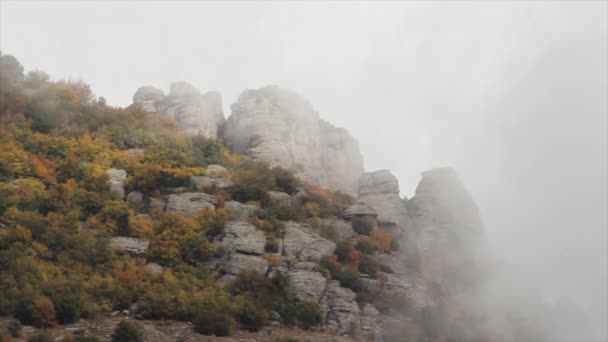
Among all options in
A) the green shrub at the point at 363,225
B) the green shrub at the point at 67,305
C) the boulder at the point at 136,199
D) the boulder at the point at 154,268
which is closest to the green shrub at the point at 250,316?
the boulder at the point at 154,268

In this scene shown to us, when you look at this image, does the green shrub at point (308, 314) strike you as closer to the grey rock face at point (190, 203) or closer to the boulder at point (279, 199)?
the grey rock face at point (190, 203)

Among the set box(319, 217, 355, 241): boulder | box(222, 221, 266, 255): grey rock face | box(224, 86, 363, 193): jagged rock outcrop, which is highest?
box(224, 86, 363, 193): jagged rock outcrop

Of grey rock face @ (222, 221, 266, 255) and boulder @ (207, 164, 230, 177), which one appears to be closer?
grey rock face @ (222, 221, 266, 255)

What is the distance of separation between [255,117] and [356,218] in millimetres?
16711

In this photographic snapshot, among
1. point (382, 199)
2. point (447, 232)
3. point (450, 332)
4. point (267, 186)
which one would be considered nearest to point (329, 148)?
point (382, 199)

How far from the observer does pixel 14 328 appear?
23.0 m

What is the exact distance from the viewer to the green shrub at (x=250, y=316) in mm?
28078

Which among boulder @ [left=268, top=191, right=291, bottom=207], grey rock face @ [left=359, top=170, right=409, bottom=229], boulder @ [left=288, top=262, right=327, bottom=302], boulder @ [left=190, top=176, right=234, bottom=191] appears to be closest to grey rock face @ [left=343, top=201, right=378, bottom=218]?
grey rock face @ [left=359, top=170, right=409, bottom=229]

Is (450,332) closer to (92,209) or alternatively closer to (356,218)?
(356,218)

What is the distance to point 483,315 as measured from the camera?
143 ft

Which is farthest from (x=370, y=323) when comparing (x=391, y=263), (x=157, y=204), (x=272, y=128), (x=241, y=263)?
(x=272, y=128)

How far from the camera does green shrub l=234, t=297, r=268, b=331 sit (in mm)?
28078

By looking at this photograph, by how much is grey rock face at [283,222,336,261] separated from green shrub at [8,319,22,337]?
14923 mm

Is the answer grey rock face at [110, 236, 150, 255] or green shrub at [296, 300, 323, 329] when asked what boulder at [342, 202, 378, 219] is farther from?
grey rock face at [110, 236, 150, 255]
